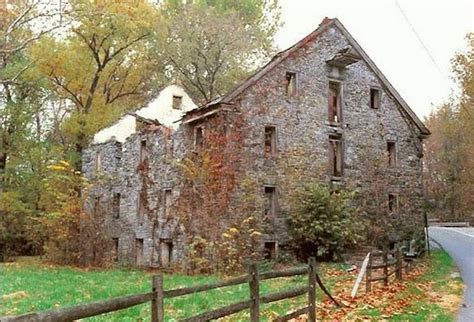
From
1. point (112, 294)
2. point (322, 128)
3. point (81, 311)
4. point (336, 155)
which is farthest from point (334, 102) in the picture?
point (81, 311)

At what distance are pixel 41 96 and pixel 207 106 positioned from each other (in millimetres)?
13235

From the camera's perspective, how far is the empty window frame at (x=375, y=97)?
24438 mm

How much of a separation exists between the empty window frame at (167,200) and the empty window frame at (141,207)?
173 cm

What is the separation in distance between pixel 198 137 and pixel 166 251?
473 centimetres

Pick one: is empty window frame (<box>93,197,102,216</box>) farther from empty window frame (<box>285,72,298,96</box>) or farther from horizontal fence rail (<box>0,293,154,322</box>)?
horizontal fence rail (<box>0,293,154,322</box>)

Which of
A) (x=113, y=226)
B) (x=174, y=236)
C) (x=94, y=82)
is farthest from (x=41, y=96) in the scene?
(x=174, y=236)

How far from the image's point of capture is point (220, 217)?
19500 millimetres

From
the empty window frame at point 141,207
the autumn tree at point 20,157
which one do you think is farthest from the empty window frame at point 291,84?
the autumn tree at point 20,157

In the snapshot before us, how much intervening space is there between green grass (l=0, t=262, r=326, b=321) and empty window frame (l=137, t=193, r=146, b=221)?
5.62 meters

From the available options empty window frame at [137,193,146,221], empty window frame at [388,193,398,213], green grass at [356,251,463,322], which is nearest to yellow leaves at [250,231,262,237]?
green grass at [356,251,463,322]

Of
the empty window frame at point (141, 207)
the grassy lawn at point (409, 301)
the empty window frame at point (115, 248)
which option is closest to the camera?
the grassy lawn at point (409, 301)

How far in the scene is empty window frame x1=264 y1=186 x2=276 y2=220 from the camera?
2095 centimetres

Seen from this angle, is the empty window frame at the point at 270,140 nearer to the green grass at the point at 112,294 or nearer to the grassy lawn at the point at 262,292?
the grassy lawn at the point at 262,292

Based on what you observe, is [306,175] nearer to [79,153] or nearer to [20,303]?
[20,303]
